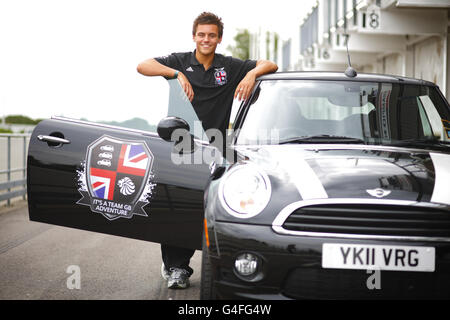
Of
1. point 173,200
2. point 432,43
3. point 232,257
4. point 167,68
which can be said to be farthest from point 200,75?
point 432,43

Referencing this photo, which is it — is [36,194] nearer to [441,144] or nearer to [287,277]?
[287,277]

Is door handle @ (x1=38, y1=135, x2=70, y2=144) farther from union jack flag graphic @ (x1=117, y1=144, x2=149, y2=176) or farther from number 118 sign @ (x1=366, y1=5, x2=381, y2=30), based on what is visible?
number 118 sign @ (x1=366, y1=5, x2=381, y2=30)

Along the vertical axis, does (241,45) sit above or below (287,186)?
above

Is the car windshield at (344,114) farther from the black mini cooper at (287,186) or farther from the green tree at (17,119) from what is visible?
the green tree at (17,119)

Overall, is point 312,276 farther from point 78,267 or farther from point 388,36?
point 388,36

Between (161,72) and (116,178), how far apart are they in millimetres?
1068

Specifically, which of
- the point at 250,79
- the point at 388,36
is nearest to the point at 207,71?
the point at 250,79

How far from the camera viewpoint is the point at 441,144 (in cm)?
426

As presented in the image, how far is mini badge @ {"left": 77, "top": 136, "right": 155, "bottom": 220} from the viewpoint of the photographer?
439 cm

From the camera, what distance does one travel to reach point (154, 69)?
200 inches

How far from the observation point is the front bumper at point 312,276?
122 inches

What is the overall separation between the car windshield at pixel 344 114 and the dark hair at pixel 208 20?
33.6 inches

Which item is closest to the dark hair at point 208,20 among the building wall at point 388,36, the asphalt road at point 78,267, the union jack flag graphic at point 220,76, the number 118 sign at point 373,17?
the union jack flag graphic at point 220,76

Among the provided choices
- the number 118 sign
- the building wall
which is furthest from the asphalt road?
the number 118 sign
